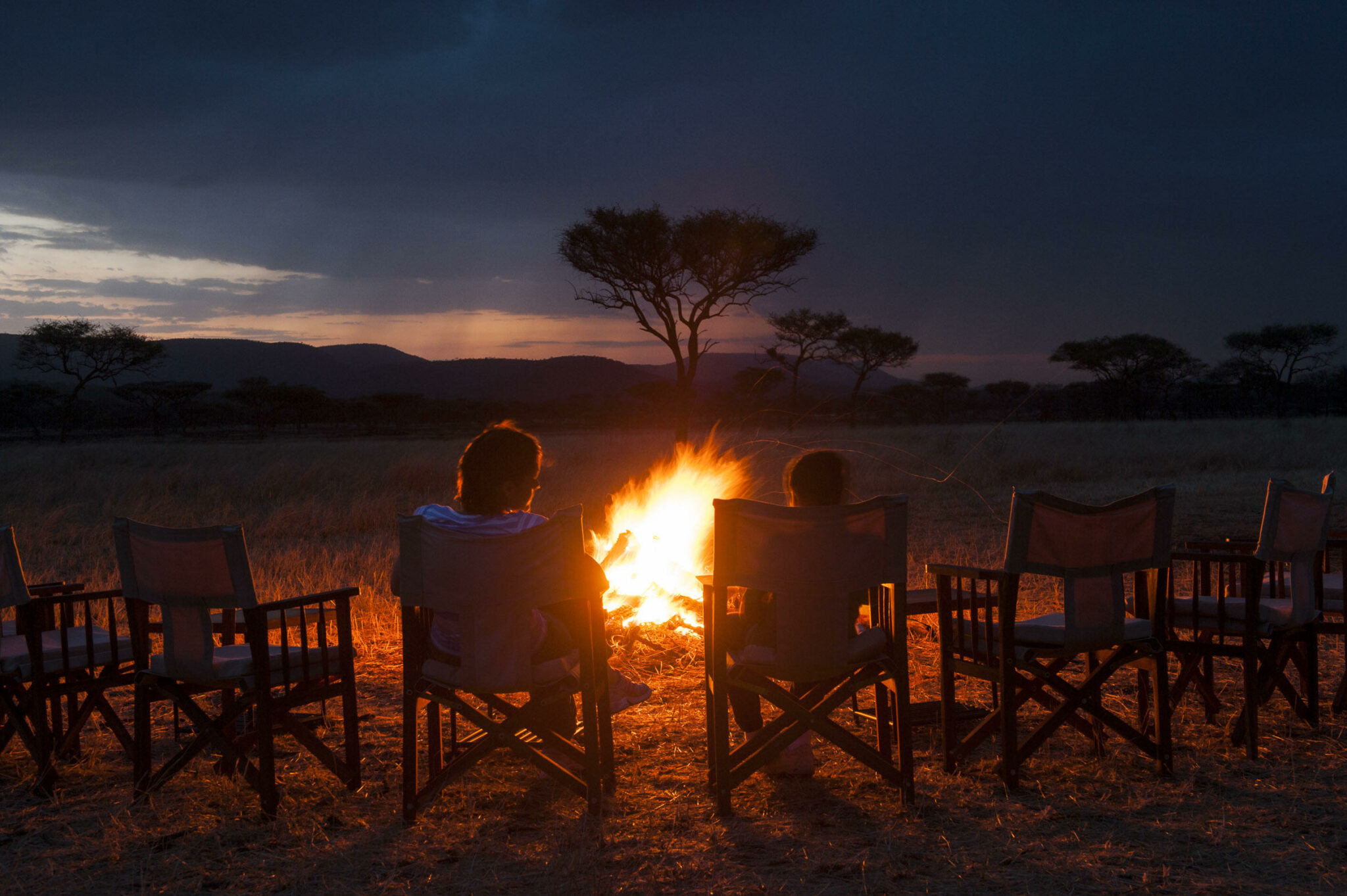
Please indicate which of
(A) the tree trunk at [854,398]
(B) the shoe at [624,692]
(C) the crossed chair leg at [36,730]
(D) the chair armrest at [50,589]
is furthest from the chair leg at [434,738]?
(A) the tree trunk at [854,398]

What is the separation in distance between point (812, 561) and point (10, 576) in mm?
3038

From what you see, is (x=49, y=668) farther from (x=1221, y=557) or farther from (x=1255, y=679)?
(x=1255, y=679)

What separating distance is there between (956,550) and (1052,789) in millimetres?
5546

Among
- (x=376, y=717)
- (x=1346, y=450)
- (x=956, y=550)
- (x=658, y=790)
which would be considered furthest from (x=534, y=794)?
(x=1346, y=450)

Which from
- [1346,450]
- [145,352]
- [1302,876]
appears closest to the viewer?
[1302,876]

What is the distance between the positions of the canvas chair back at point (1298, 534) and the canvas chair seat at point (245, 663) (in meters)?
3.75

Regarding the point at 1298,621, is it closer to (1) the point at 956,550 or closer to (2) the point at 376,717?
(2) the point at 376,717

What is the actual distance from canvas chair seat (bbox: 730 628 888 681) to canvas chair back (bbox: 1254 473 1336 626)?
1.66 m

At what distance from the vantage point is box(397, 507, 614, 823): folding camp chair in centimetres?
315

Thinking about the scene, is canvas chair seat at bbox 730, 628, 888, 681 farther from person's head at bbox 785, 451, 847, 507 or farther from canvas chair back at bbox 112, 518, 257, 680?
canvas chair back at bbox 112, 518, 257, 680

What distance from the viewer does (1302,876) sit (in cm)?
278

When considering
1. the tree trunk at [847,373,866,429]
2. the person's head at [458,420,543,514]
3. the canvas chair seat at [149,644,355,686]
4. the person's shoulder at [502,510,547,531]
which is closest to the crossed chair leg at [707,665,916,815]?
the person's shoulder at [502,510,547,531]

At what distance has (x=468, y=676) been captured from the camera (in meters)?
3.26

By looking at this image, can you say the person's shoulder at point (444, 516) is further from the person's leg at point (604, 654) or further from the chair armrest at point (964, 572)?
the chair armrest at point (964, 572)
